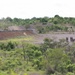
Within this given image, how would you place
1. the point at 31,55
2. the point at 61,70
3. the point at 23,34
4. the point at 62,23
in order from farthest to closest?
the point at 62,23
the point at 23,34
the point at 31,55
the point at 61,70

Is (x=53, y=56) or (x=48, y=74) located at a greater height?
(x=53, y=56)

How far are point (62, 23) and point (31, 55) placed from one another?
1469 inches

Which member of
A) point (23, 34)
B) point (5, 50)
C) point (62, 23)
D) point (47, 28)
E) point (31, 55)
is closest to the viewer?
point (31, 55)

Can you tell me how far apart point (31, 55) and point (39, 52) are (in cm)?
90

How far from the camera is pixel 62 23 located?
61750 mm

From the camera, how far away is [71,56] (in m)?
23.7

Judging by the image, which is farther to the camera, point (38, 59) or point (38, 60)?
point (38, 59)

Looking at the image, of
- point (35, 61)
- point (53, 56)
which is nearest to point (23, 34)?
point (35, 61)

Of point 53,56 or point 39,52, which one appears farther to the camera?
point 39,52

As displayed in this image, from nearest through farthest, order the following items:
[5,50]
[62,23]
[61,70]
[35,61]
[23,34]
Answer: [61,70] < [35,61] < [5,50] < [23,34] < [62,23]

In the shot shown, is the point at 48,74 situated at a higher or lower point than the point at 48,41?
lower

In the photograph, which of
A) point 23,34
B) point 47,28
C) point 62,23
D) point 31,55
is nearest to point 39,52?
point 31,55

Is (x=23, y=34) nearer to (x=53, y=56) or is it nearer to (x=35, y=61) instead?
(x=35, y=61)

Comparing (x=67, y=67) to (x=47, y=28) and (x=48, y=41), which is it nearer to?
(x=48, y=41)
